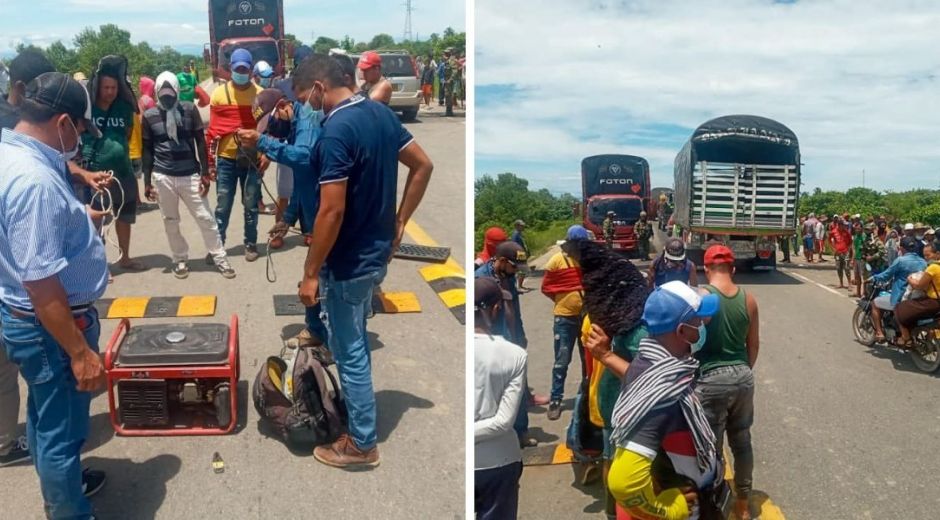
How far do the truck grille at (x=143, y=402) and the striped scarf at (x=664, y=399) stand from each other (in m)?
2.53

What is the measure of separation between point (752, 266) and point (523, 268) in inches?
445

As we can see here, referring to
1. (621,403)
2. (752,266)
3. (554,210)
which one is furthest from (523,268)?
(752,266)

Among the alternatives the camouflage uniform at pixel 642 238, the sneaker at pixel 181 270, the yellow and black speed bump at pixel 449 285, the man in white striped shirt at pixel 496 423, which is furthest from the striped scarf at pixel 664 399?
the camouflage uniform at pixel 642 238

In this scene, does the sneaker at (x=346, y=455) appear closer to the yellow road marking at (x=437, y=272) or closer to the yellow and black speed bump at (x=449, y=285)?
the yellow and black speed bump at (x=449, y=285)

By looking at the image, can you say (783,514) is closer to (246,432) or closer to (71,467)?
(246,432)

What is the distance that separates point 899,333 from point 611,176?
40.7 feet

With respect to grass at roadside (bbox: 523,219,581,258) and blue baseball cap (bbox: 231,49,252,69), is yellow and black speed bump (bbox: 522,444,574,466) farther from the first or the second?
grass at roadside (bbox: 523,219,581,258)

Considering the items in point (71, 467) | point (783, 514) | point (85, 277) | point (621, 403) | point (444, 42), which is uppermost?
point (444, 42)

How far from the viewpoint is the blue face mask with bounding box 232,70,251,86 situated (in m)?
7.00

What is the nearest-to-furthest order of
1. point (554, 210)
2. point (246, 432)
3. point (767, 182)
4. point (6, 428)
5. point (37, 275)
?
point (37, 275), point (6, 428), point (246, 432), point (554, 210), point (767, 182)

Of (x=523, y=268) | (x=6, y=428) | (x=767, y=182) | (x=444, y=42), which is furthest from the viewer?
(x=444, y=42)

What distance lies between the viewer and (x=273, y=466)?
4.02 meters

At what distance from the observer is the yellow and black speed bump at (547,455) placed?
5055 mm

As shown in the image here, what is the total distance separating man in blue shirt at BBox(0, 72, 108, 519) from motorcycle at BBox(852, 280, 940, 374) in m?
6.96
